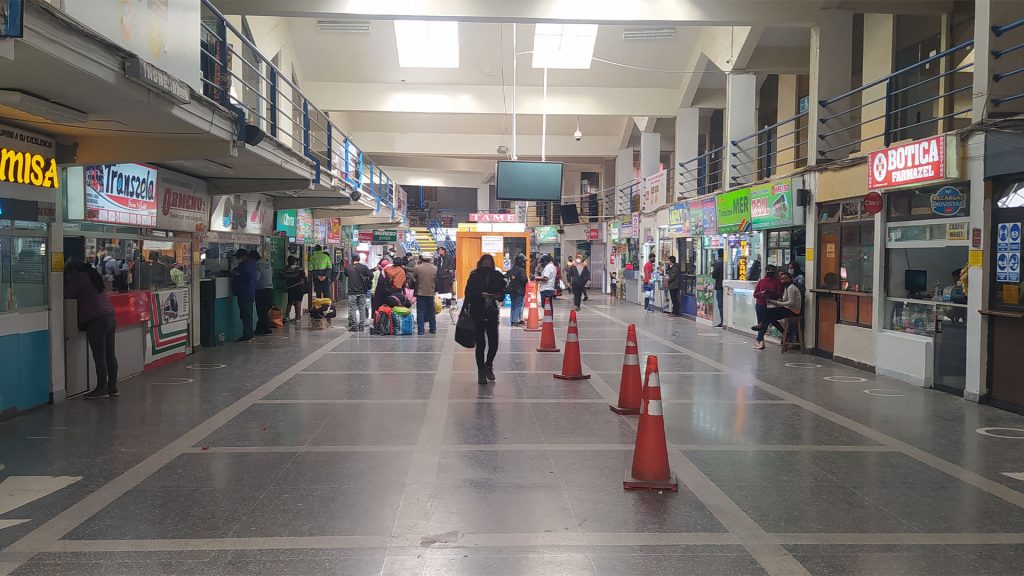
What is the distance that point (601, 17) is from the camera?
1363 centimetres

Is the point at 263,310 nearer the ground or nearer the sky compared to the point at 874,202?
nearer the ground

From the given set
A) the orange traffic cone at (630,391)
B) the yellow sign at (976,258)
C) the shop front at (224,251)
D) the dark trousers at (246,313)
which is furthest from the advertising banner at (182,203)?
the yellow sign at (976,258)

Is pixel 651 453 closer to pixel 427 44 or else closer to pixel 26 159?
pixel 26 159

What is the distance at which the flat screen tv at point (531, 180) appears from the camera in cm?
1898

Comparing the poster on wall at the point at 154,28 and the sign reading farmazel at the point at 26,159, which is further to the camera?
the sign reading farmazel at the point at 26,159

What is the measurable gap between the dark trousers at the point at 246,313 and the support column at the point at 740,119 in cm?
1090

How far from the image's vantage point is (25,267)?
8.06m

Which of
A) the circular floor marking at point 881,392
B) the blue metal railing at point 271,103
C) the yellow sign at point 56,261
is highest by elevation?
the blue metal railing at point 271,103

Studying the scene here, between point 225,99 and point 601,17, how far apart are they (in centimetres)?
693

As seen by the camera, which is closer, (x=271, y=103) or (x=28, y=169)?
(x=28, y=169)

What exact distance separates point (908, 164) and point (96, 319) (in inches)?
404

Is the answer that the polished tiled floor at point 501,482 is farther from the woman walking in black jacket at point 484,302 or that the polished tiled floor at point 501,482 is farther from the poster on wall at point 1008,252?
the poster on wall at point 1008,252

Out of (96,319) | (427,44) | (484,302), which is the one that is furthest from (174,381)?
(427,44)

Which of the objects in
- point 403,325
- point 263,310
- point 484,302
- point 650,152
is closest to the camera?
point 484,302
